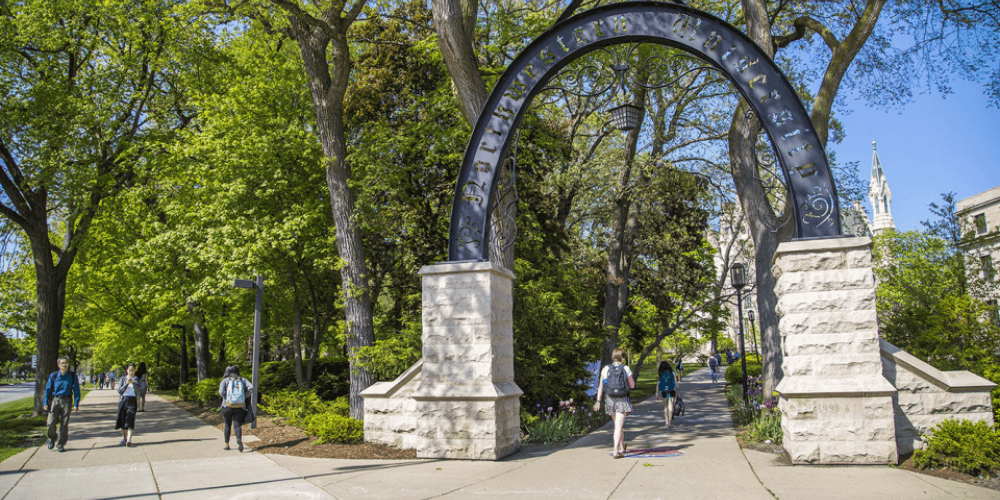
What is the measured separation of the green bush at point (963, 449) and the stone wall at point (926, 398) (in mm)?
190

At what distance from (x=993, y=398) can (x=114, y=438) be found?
1527cm

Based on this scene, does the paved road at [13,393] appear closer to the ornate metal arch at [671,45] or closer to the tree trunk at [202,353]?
the tree trunk at [202,353]

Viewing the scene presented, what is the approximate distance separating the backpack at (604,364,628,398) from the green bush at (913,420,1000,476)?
3.47 m

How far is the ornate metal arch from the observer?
→ 25.9 feet

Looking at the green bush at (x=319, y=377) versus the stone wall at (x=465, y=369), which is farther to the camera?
the green bush at (x=319, y=377)

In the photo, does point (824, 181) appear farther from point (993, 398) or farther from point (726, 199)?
point (726, 199)

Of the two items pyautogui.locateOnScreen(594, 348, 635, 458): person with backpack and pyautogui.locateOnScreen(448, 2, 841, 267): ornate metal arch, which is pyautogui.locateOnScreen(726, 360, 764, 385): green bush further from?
pyautogui.locateOnScreen(448, 2, 841, 267): ornate metal arch

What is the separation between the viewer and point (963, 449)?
6582 mm

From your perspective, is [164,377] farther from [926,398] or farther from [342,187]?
[926,398]

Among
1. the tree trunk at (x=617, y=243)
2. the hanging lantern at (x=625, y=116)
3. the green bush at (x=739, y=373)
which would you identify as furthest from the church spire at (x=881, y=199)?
the hanging lantern at (x=625, y=116)

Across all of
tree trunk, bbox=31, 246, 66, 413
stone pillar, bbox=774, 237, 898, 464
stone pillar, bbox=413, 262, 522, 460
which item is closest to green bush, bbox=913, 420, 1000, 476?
stone pillar, bbox=774, 237, 898, 464

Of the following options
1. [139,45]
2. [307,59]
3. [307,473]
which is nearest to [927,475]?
[307,473]

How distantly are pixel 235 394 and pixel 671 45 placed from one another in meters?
8.93

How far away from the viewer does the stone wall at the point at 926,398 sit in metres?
7.32
